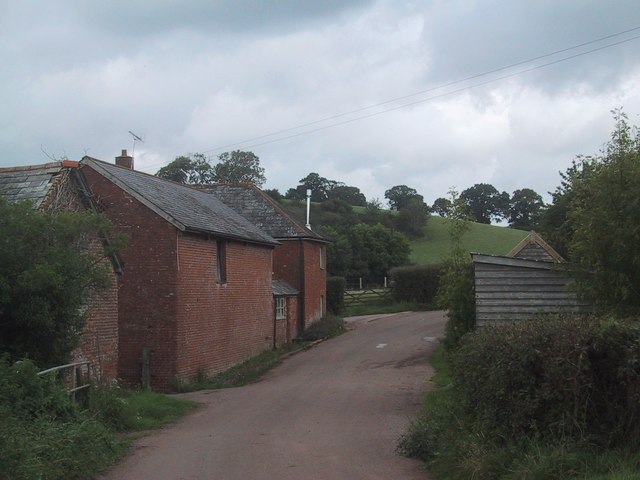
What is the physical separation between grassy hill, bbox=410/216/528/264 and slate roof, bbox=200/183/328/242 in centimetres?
3162

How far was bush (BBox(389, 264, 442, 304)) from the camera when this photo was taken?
47031 mm

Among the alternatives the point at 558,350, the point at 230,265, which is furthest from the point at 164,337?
the point at 558,350

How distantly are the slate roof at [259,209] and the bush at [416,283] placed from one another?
37.6 feet

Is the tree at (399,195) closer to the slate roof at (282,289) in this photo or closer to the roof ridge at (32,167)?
the slate roof at (282,289)

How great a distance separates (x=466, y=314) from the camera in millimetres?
16750

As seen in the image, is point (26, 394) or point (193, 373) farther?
point (193, 373)

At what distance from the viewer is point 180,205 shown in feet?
80.3

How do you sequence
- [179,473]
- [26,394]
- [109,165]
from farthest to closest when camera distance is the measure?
[109,165]
[26,394]
[179,473]

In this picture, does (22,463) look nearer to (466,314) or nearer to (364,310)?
(466,314)

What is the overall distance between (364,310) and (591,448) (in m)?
41.4

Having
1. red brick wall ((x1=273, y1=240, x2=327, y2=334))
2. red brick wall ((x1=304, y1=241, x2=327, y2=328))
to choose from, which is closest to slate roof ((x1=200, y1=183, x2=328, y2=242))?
red brick wall ((x1=273, y1=240, x2=327, y2=334))

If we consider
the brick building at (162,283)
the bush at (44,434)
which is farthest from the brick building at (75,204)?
the bush at (44,434)

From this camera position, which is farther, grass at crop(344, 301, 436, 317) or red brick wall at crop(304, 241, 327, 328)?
grass at crop(344, 301, 436, 317)

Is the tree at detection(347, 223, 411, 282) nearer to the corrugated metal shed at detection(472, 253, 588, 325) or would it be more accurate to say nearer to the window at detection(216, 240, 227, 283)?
the window at detection(216, 240, 227, 283)
